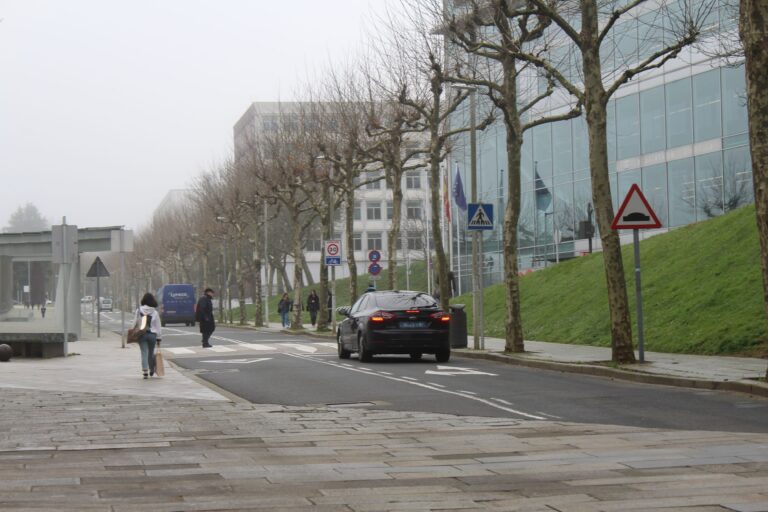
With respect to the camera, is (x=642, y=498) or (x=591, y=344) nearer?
(x=642, y=498)

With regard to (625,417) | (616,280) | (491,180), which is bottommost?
(625,417)

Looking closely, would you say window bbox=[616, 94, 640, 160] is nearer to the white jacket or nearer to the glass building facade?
the glass building facade

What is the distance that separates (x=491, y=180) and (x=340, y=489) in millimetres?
53792

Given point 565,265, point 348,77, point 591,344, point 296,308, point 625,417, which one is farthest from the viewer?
point 296,308

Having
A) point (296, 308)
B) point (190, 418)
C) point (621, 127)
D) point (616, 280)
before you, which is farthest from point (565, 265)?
point (190, 418)

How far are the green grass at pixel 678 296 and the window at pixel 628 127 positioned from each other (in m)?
6.76

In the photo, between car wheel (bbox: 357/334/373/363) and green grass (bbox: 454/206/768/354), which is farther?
car wheel (bbox: 357/334/373/363)

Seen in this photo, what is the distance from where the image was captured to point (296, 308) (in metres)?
54.9

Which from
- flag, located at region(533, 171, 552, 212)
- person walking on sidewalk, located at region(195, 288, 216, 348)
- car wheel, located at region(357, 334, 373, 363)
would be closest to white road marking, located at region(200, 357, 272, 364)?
car wheel, located at region(357, 334, 373, 363)

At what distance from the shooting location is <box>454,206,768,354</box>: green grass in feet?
79.5

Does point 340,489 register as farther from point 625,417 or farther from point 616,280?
point 616,280

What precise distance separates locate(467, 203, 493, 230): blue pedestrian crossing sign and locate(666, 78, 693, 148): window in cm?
1699

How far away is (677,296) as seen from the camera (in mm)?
29234

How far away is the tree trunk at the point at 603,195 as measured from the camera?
Result: 20.7 metres
